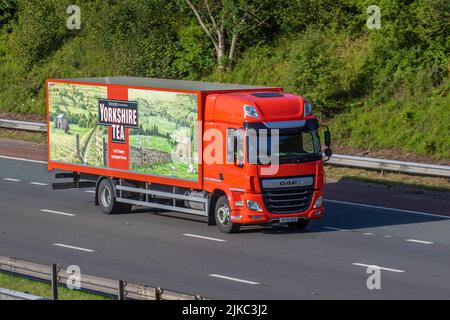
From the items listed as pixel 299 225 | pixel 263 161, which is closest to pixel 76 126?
pixel 263 161

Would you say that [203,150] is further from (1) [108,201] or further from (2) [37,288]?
(2) [37,288]

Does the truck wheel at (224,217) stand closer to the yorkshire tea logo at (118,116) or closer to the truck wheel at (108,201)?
the yorkshire tea logo at (118,116)

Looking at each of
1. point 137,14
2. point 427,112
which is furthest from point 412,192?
point 137,14

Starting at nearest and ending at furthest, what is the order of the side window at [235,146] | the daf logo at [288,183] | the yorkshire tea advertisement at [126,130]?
the side window at [235,146], the daf logo at [288,183], the yorkshire tea advertisement at [126,130]

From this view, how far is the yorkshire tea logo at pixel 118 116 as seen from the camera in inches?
1051

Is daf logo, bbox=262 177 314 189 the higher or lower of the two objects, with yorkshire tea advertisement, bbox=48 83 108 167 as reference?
lower

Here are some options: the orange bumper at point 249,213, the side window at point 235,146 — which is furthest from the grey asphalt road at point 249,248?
the side window at point 235,146

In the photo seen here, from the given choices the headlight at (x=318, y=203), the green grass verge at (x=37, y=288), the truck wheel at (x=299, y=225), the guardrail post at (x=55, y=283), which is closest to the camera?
the guardrail post at (x=55, y=283)

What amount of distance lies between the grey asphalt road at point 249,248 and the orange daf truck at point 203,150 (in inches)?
24.0

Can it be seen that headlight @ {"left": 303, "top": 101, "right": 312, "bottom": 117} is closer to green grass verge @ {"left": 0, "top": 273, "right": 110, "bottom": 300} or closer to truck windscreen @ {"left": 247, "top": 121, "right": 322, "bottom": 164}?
truck windscreen @ {"left": 247, "top": 121, "right": 322, "bottom": 164}

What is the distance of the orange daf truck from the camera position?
2441 cm

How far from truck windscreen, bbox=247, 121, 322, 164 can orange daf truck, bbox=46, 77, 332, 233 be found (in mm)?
21

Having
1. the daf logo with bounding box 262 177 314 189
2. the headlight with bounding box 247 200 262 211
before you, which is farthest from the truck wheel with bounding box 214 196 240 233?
the daf logo with bounding box 262 177 314 189
